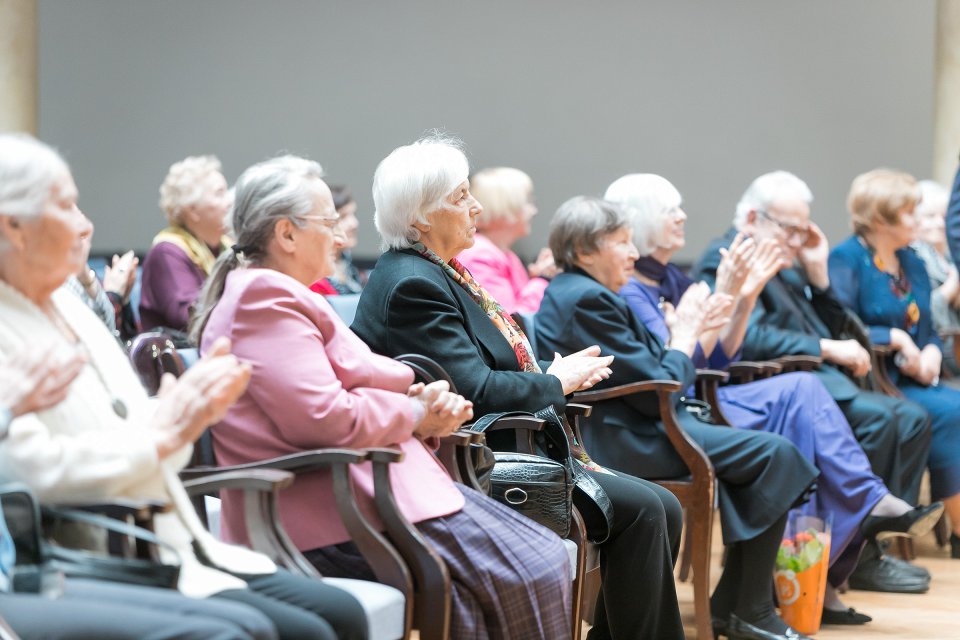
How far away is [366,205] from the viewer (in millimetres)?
7258

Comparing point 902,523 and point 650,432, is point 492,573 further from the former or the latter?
point 902,523

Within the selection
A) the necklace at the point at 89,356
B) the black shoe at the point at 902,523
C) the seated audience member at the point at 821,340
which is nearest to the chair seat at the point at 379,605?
the necklace at the point at 89,356

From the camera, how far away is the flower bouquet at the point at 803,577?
12.9 ft

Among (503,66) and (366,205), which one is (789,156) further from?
(366,205)

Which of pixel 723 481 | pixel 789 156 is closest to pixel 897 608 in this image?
pixel 723 481

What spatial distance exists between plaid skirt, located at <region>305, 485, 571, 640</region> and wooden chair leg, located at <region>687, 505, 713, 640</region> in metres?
1.13

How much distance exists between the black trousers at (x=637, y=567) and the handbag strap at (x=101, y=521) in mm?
1479

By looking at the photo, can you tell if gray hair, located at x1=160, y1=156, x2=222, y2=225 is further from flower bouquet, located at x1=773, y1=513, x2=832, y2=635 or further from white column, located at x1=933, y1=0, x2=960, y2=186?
white column, located at x1=933, y1=0, x2=960, y2=186

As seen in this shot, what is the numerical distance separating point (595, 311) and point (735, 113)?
4.09 m

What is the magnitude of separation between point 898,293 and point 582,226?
6.81ft

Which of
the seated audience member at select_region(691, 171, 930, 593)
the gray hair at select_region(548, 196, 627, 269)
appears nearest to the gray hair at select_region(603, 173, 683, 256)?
the seated audience member at select_region(691, 171, 930, 593)

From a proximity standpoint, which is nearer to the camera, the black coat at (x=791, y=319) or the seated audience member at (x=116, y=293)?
the seated audience member at (x=116, y=293)

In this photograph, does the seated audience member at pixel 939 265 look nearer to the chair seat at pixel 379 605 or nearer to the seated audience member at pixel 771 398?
the seated audience member at pixel 771 398

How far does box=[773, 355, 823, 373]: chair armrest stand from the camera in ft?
15.0
